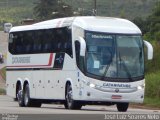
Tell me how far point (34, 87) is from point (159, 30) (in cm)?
4761

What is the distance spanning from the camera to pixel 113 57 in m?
28.8

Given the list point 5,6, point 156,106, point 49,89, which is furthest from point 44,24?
point 5,6

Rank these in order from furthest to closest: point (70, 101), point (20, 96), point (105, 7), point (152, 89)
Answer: point (105, 7) < point (152, 89) < point (20, 96) < point (70, 101)

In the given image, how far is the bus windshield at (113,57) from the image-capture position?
28.7m

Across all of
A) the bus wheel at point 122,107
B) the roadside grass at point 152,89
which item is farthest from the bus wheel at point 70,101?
the roadside grass at point 152,89

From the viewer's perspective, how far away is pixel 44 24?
110 ft

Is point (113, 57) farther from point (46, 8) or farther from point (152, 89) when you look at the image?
point (46, 8)

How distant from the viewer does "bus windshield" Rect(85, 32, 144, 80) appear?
28.7 metres

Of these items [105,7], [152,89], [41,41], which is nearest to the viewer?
[41,41]

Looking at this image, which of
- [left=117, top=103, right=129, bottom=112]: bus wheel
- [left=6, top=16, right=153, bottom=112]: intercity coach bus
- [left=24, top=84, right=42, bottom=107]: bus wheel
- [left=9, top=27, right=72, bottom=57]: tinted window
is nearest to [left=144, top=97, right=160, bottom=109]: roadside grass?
[left=24, top=84, right=42, bottom=107]: bus wheel

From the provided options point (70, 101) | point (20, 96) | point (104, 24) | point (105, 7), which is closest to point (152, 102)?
point (20, 96)

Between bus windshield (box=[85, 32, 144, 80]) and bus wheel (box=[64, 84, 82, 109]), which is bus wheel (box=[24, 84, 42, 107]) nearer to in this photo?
bus wheel (box=[64, 84, 82, 109])

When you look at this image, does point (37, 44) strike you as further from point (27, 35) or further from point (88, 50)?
point (88, 50)

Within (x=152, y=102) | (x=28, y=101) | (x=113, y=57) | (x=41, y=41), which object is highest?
(x=113, y=57)
